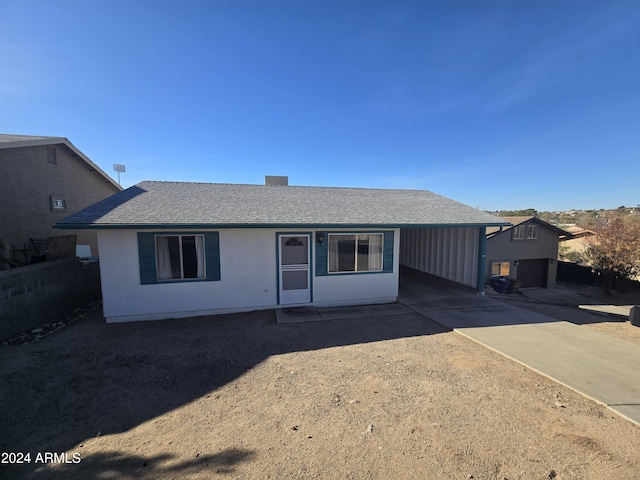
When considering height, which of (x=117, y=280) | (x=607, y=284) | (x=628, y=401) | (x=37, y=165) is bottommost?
(x=607, y=284)

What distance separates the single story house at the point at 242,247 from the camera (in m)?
7.07

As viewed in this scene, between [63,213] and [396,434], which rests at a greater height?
[63,213]

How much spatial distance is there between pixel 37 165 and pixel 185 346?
11.2 meters

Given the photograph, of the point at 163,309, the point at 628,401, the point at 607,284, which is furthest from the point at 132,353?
the point at 607,284

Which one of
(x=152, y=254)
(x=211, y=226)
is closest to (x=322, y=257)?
(x=211, y=226)

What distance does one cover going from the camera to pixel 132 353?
218 inches

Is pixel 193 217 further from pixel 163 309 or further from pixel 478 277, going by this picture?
pixel 478 277

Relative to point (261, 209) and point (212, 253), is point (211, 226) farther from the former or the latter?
point (261, 209)

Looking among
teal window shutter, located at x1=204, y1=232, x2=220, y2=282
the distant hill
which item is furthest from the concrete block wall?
the distant hill

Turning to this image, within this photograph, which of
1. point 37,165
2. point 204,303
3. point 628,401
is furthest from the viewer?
point 37,165

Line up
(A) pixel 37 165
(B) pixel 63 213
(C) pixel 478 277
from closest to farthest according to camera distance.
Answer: (C) pixel 478 277, (A) pixel 37 165, (B) pixel 63 213

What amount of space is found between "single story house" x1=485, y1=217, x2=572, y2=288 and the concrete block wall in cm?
1640

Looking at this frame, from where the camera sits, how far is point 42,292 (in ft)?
23.1

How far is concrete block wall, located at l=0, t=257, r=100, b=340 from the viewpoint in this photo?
20.0ft
